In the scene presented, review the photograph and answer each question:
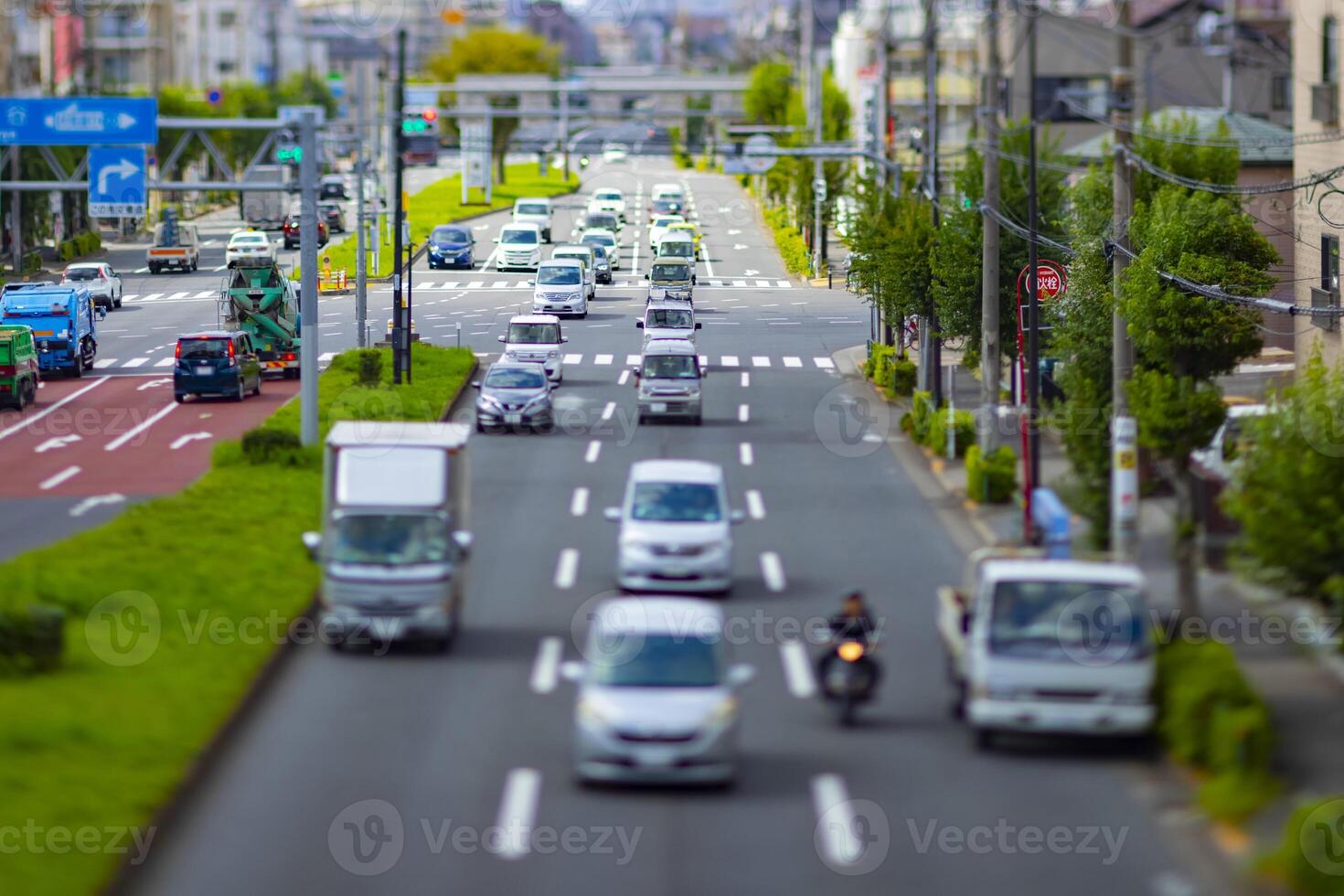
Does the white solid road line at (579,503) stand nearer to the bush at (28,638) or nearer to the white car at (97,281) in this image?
the bush at (28,638)

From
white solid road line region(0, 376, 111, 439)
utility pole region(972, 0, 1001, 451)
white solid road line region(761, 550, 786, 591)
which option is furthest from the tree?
white solid road line region(761, 550, 786, 591)

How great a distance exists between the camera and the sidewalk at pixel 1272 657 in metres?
19.0

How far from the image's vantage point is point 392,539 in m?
25.4

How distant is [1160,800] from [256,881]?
28.9 feet

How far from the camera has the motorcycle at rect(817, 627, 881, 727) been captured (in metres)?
21.4

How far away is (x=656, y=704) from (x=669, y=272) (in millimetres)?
55849

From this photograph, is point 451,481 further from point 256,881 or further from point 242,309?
point 242,309

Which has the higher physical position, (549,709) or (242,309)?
(242,309)

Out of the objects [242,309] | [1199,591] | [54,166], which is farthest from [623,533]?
[54,166]

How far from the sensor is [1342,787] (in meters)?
19.0

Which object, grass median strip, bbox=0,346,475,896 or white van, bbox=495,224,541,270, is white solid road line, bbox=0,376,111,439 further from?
white van, bbox=495,224,541,270

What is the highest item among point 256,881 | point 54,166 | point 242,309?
point 54,166

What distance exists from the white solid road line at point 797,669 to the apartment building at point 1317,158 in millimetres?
25918

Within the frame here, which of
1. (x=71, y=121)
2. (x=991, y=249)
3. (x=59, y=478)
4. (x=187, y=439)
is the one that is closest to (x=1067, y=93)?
(x=71, y=121)
